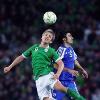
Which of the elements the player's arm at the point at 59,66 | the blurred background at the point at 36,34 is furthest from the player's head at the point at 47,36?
the blurred background at the point at 36,34

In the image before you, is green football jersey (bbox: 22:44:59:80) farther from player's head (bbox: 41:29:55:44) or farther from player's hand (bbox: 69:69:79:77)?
player's hand (bbox: 69:69:79:77)

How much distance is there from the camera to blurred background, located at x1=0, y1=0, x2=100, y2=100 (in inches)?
1026

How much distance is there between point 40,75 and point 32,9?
13.3 m

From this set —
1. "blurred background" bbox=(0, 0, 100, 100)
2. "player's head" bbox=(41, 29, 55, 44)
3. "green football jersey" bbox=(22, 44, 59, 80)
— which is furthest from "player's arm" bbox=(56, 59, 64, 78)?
"blurred background" bbox=(0, 0, 100, 100)

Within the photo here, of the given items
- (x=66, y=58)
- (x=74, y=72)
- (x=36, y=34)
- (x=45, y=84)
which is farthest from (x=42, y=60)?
(x=36, y=34)

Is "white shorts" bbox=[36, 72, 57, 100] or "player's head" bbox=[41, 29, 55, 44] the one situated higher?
"player's head" bbox=[41, 29, 55, 44]

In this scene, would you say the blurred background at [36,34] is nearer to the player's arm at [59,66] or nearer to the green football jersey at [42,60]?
the green football jersey at [42,60]

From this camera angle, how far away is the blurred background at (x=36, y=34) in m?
26.1

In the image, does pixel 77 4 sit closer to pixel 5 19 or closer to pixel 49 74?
pixel 5 19

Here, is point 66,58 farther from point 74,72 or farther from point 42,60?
point 42,60

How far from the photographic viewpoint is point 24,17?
30062 mm

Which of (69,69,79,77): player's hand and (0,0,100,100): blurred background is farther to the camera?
(0,0,100,100): blurred background

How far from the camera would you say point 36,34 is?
95.3ft

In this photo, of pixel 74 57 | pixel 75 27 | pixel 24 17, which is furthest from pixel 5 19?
pixel 74 57
